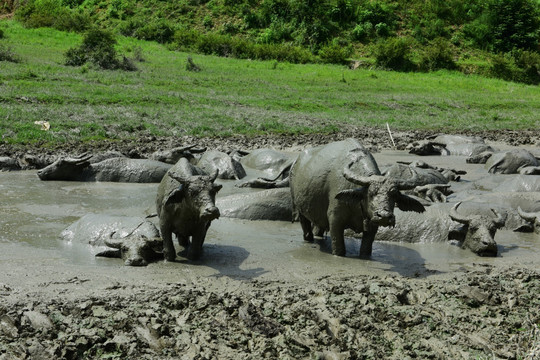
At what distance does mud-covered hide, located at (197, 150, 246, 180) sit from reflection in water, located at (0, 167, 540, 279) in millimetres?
1855

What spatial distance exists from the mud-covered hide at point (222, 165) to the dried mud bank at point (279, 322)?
233 inches

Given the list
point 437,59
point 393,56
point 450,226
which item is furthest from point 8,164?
point 437,59

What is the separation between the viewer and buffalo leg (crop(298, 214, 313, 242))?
8.05m

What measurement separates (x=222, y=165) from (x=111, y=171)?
6.68 ft

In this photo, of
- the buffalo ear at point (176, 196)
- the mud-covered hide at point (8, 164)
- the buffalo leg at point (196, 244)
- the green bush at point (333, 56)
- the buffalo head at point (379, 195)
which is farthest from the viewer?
the green bush at point (333, 56)

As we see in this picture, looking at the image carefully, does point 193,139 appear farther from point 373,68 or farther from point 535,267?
point 373,68

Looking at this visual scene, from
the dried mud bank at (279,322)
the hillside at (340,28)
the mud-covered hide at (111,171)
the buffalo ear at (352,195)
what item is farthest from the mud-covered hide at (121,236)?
the hillside at (340,28)

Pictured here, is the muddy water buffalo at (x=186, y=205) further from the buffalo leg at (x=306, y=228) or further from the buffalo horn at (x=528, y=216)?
the buffalo horn at (x=528, y=216)

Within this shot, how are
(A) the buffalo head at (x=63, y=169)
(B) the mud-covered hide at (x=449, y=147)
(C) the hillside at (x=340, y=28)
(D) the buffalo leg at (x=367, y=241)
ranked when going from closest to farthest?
(D) the buffalo leg at (x=367, y=241), (A) the buffalo head at (x=63, y=169), (B) the mud-covered hide at (x=449, y=147), (C) the hillside at (x=340, y=28)

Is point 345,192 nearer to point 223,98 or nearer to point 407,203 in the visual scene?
point 407,203

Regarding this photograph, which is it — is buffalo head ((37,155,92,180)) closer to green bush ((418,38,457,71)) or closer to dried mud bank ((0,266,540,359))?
dried mud bank ((0,266,540,359))

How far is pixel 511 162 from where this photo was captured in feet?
43.3

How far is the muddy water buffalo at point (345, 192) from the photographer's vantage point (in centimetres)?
649

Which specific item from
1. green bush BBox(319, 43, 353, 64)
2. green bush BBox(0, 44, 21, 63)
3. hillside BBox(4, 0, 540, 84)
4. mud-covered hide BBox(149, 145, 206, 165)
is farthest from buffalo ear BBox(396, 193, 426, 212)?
green bush BBox(319, 43, 353, 64)
